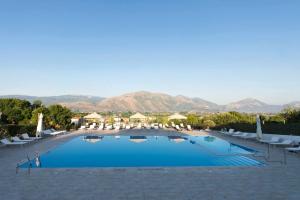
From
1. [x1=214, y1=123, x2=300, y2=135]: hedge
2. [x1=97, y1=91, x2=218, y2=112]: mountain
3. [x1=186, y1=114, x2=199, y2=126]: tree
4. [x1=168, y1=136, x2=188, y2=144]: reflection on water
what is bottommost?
[x1=168, y1=136, x2=188, y2=144]: reflection on water

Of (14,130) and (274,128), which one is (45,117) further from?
(274,128)

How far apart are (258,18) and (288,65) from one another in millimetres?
11645

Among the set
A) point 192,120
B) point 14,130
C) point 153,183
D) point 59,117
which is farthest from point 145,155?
point 192,120

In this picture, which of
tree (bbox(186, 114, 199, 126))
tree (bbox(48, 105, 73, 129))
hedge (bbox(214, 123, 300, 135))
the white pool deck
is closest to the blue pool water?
the white pool deck

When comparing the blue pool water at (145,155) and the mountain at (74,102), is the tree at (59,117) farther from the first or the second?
the mountain at (74,102)

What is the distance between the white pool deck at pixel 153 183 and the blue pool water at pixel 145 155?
131 centimetres

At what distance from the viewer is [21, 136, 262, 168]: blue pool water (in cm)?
897

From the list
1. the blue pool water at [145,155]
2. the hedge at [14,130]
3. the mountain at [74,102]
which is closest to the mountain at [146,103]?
the mountain at [74,102]

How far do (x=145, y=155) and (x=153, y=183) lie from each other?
5.36m

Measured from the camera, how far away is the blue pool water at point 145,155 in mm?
8969

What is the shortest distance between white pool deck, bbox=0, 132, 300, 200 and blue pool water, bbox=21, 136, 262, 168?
131cm

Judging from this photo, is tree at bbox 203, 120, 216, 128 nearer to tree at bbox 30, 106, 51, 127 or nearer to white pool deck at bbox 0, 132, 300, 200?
tree at bbox 30, 106, 51, 127

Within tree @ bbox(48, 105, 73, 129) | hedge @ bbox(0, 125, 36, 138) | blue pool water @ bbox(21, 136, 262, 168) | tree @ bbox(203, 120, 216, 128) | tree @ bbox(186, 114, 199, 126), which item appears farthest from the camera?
tree @ bbox(186, 114, 199, 126)

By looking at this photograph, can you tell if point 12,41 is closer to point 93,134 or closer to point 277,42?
point 93,134
